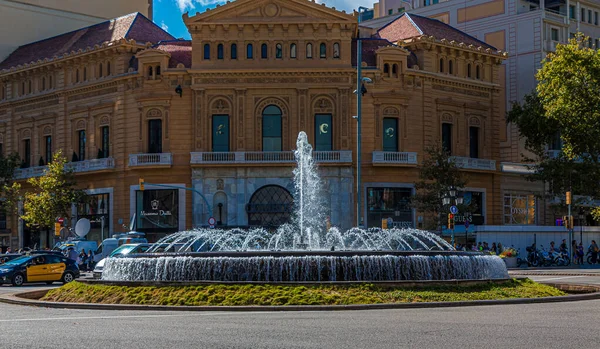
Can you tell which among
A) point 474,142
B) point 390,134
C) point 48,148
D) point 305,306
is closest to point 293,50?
point 390,134

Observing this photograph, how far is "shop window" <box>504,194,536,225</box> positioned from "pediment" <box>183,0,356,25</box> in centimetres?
1790

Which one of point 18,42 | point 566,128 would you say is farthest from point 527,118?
point 18,42

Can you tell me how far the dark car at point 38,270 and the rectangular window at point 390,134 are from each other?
29388mm

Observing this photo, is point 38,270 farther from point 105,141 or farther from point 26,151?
point 26,151

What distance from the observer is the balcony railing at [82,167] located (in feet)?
220

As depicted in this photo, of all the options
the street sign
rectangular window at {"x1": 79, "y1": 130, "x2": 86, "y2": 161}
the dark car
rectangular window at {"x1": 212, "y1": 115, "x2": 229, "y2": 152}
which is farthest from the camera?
rectangular window at {"x1": 79, "y1": 130, "x2": 86, "y2": 161}

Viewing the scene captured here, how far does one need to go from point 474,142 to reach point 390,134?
7.83 meters

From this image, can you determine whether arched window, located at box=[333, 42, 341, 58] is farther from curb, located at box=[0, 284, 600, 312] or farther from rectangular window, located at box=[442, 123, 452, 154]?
curb, located at box=[0, 284, 600, 312]

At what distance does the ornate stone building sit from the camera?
63.5 metres

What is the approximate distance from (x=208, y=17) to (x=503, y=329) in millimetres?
50172

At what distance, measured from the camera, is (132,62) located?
67.2 m

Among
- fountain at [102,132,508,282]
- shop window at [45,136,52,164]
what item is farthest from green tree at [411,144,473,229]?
fountain at [102,132,508,282]

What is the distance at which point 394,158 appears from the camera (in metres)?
64.2

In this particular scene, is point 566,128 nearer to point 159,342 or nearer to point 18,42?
point 18,42
